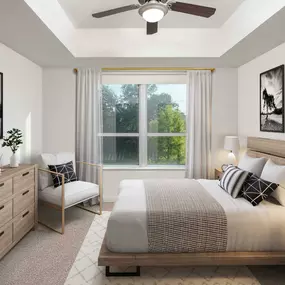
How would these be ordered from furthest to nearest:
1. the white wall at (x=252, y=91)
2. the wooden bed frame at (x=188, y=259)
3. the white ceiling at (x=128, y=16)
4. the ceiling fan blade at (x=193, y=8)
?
the white wall at (x=252, y=91)
the white ceiling at (x=128, y=16)
the wooden bed frame at (x=188, y=259)
the ceiling fan blade at (x=193, y=8)

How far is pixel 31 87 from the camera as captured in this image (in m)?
3.83

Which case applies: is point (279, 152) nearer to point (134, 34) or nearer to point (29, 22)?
point (134, 34)

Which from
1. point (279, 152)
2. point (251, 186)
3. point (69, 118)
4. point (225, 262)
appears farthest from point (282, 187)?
point (69, 118)

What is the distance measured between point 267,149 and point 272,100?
0.68 m

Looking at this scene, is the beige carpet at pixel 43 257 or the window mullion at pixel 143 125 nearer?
the beige carpet at pixel 43 257

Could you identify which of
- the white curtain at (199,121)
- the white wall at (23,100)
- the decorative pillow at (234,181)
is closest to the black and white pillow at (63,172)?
the white wall at (23,100)

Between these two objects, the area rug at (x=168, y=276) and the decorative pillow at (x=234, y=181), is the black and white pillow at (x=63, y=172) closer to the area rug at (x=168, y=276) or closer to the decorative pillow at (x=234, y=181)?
the area rug at (x=168, y=276)

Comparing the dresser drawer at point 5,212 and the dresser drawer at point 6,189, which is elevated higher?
the dresser drawer at point 6,189

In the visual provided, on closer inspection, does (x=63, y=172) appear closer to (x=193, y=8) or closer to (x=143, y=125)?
(x=143, y=125)

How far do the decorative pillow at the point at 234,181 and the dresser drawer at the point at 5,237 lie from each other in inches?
98.8

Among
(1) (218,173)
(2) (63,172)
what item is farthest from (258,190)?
(2) (63,172)

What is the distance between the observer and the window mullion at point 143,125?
14.7ft

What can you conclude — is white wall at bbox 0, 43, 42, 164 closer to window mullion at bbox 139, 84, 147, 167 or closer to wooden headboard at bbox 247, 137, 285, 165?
window mullion at bbox 139, 84, 147, 167

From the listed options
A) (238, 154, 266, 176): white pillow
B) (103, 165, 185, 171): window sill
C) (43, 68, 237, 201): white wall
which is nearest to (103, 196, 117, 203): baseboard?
(103, 165, 185, 171): window sill
